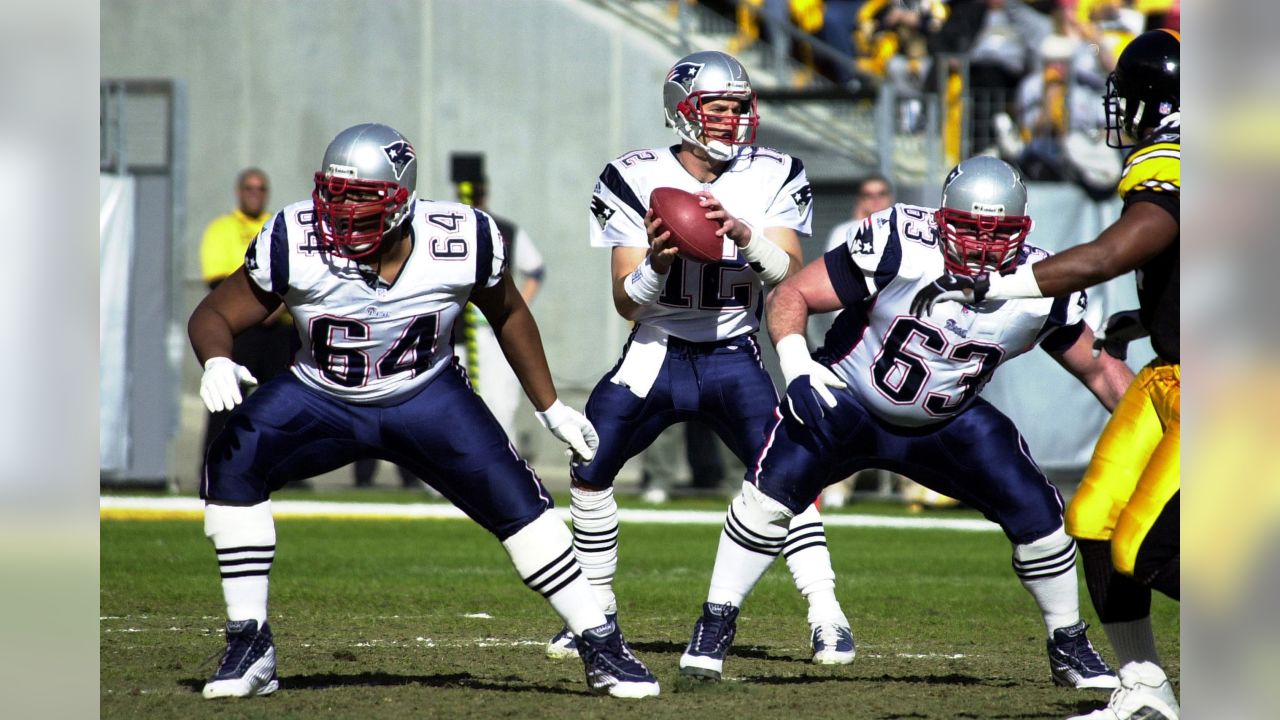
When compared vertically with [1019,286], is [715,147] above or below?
above

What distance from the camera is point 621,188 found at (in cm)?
589

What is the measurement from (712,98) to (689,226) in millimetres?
672

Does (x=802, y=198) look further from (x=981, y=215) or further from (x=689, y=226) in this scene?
(x=981, y=215)

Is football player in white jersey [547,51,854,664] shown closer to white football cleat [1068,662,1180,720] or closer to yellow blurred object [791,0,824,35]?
white football cleat [1068,662,1180,720]

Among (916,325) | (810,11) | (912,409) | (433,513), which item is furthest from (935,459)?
(810,11)

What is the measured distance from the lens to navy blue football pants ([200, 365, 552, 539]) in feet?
15.7

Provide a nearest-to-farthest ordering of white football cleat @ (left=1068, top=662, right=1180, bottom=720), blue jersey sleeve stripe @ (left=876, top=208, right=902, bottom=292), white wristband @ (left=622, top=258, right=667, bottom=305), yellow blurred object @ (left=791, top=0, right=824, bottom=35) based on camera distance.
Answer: white football cleat @ (left=1068, top=662, right=1180, bottom=720) < blue jersey sleeve stripe @ (left=876, top=208, right=902, bottom=292) < white wristband @ (left=622, top=258, right=667, bottom=305) < yellow blurred object @ (left=791, top=0, right=824, bottom=35)

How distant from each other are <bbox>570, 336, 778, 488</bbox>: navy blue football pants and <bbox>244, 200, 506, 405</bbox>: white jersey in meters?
0.94

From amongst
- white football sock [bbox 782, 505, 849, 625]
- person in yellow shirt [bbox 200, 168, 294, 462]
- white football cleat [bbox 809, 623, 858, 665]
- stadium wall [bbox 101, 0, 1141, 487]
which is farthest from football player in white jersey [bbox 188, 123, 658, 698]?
stadium wall [bbox 101, 0, 1141, 487]

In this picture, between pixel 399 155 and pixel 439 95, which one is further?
pixel 439 95
